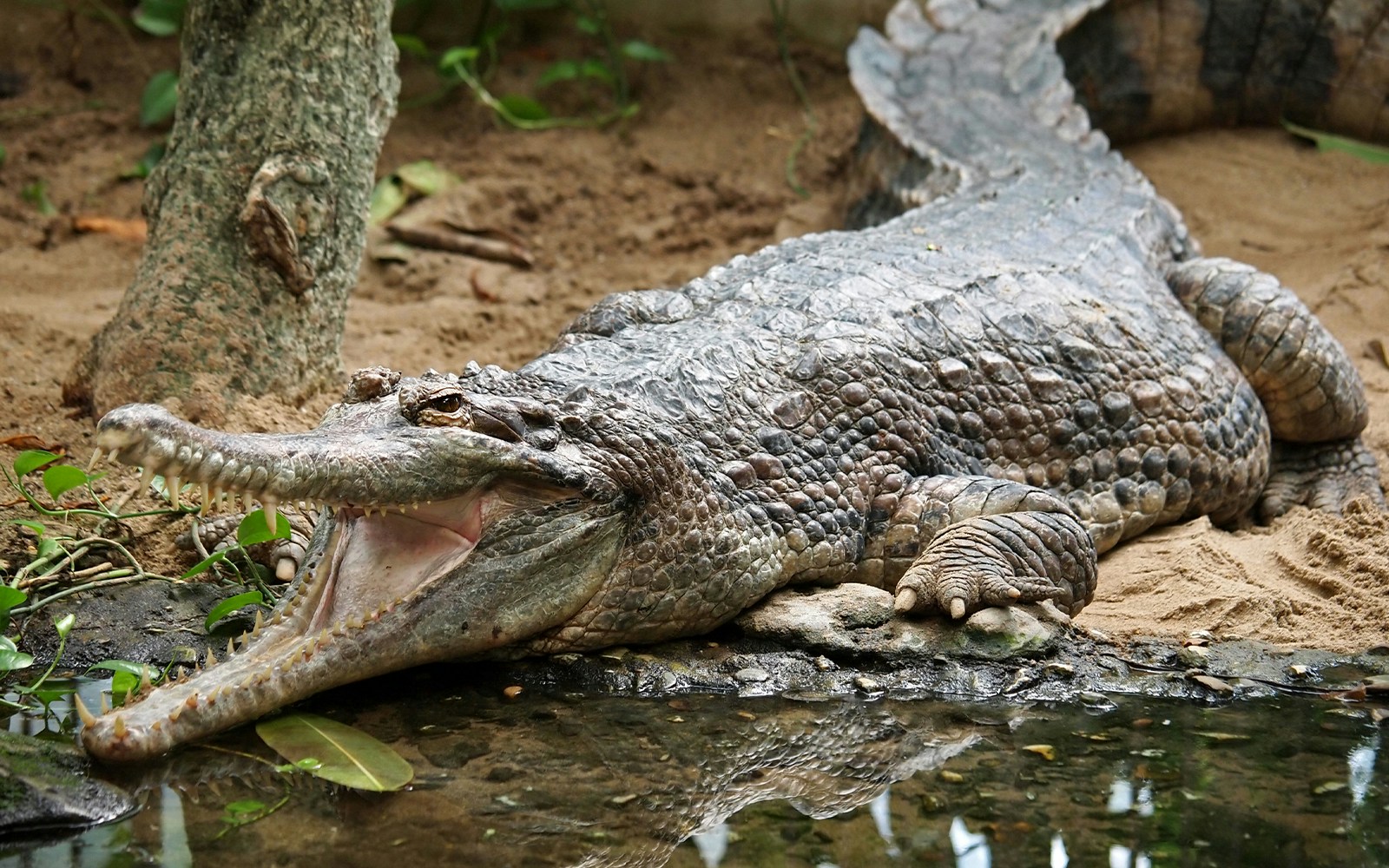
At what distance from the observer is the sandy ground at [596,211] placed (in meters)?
5.01

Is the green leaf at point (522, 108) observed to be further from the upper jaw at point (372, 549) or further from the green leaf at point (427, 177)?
the upper jaw at point (372, 549)

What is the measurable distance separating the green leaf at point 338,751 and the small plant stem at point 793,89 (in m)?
5.15

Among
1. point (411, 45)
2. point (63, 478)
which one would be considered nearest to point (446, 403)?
point (63, 478)

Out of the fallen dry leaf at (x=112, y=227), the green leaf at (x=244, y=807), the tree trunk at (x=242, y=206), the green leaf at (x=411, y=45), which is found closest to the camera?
the green leaf at (x=244, y=807)

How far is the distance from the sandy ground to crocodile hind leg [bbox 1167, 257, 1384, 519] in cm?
30

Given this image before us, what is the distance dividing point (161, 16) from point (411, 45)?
1.27 m

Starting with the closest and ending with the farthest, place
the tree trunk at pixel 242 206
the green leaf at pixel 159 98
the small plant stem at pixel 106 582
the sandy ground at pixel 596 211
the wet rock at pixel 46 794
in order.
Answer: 1. the wet rock at pixel 46 794
2. the small plant stem at pixel 106 582
3. the tree trunk at pixel 242 206
4. the sandy ground at pixel 596 211
5. the green leaf at pixel 159 98

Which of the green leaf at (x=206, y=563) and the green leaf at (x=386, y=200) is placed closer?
the green leaf at (x=206, y=563)

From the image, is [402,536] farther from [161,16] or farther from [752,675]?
[161,16]

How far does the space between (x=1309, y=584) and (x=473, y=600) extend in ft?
8.24

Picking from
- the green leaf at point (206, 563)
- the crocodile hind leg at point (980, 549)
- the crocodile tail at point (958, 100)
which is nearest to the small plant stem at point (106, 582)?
the green leaf at point (206, 563)

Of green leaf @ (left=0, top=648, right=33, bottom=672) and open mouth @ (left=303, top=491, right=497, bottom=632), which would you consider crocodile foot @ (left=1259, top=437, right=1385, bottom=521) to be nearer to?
open mouth @ (left=303, top=491, right=497, bottom=632)

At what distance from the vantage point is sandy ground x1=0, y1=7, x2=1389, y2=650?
501 centimetres

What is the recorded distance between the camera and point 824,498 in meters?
4.03
